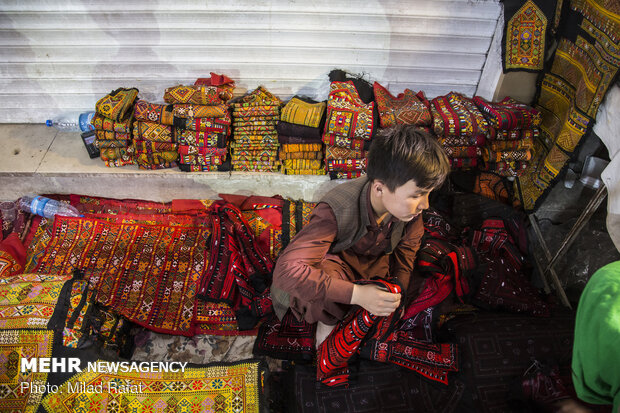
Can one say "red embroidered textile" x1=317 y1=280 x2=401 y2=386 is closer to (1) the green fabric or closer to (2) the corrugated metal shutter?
(1) the green fabric

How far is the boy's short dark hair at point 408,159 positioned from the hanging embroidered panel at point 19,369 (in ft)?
6.41

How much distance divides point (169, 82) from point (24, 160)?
60.9 inches

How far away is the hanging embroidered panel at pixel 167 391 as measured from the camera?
6.95 feet

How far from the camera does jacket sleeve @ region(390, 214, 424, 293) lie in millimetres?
2481

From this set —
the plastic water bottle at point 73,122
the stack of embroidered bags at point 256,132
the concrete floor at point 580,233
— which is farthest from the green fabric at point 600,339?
the plastic water bottle at point 73,122

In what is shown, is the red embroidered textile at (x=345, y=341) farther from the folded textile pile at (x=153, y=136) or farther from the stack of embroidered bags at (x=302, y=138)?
the folded textile pile at (x=153, y=136)

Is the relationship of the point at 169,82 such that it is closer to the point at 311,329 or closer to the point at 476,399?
the point at 311,329

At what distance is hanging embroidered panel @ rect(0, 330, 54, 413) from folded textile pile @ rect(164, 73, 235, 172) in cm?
184

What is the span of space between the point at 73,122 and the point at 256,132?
1.93 metres

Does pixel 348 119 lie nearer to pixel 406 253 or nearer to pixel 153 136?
pixel 406 253

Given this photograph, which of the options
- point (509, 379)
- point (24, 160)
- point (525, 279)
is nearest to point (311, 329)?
point (509, 379)

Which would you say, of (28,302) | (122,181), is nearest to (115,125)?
(122,181)

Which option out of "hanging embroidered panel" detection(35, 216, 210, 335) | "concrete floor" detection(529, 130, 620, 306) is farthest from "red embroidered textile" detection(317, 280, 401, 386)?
"concrete floor" detection(529, 130, 620, 306)

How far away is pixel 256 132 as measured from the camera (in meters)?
3.49
